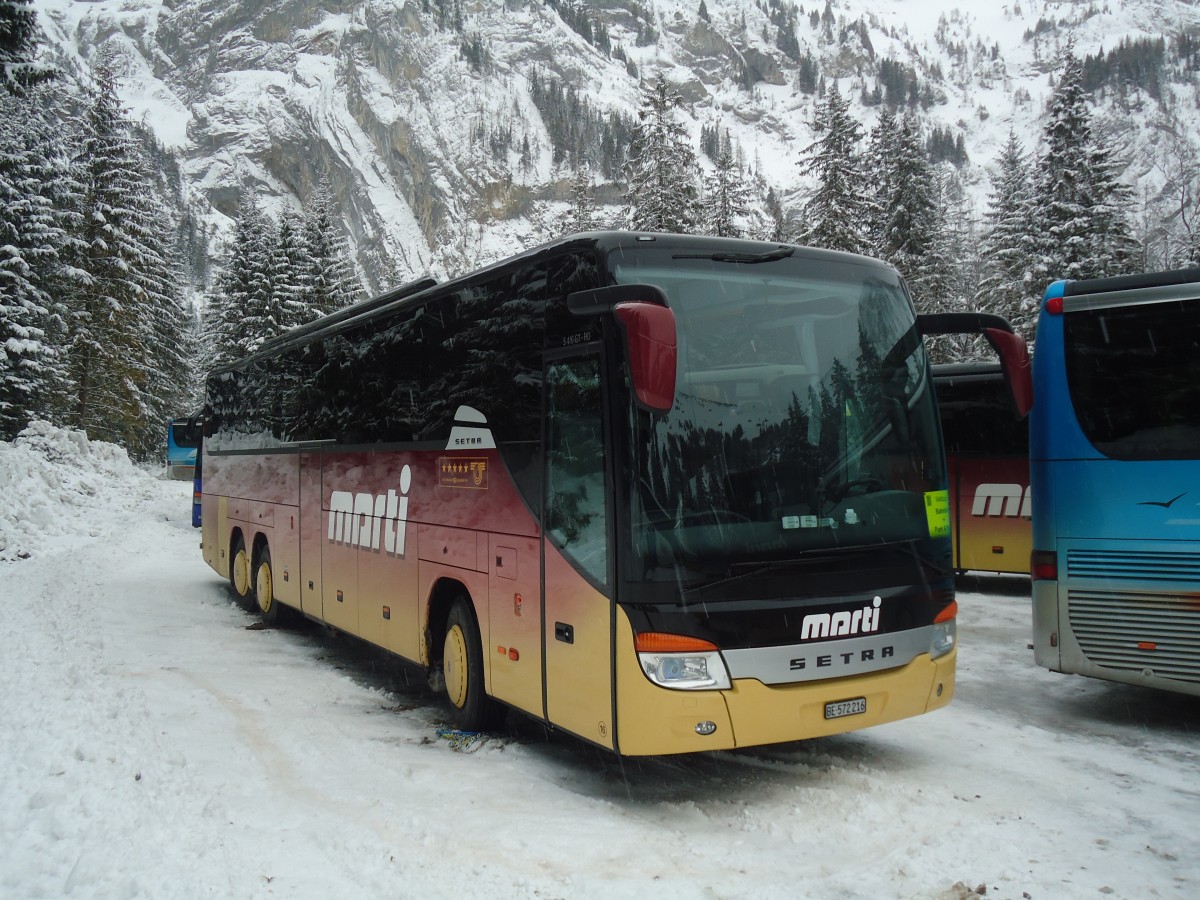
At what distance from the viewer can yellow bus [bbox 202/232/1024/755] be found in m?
5.26

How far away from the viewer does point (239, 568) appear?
14305 millimetres

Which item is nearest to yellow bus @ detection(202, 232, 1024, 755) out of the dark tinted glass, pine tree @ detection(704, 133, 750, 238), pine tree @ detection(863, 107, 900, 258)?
the dark tinted glass

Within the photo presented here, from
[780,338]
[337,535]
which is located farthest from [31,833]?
[337,535]

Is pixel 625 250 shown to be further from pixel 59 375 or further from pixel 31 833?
pixel 59 375

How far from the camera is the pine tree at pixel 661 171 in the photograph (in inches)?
1240

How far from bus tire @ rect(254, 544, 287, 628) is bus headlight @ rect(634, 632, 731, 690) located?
8400mm

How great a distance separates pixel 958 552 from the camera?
14.7 metres

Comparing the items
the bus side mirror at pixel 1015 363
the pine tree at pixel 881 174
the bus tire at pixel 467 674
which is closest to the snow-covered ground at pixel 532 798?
the bus tire at pixel 467 674

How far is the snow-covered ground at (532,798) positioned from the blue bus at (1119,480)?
→ 0.70 metres

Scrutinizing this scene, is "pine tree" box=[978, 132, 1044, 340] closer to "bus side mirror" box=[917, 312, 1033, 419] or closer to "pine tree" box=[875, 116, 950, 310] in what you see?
"pine tree" box=[875, 116, 950, 310]

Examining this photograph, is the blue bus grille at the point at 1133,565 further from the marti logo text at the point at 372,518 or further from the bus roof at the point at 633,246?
the marti logo text at the point at 372,518

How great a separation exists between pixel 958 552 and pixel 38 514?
60.5 ft

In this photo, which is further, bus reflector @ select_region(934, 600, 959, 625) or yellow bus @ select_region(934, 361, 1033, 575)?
yellow bus @ select_region(934, 361, 1033, 575)

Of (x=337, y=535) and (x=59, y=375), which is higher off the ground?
(x=59, y=375)
